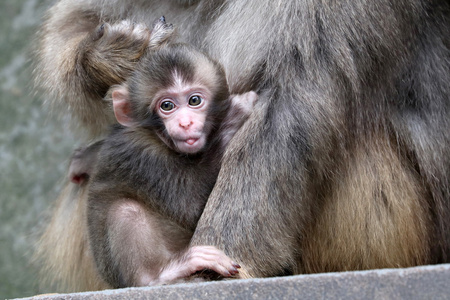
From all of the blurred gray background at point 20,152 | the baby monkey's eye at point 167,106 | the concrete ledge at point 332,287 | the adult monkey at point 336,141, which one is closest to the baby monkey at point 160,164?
the baby monkey's eye at point 167,106

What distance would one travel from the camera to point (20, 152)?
16.9 ft

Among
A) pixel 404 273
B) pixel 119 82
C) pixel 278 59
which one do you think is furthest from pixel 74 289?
pixel 404 273

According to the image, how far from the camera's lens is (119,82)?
9.80 feet

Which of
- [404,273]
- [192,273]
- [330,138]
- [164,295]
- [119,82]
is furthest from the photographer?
[119,82]

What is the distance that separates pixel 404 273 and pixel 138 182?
1049mm

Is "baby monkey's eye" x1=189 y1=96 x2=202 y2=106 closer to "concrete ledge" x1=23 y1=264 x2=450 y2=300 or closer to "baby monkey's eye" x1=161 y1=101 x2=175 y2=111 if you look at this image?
"baby monkey's eye" x1=161 y1=101 x2=175 y2=111

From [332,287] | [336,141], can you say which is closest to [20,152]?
[336,141]

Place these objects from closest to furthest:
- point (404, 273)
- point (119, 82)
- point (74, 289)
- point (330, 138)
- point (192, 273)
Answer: point (404, 273), point (192, 273), point (330, 138), point (119, 82), point (74, 289)

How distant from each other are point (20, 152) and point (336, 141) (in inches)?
126

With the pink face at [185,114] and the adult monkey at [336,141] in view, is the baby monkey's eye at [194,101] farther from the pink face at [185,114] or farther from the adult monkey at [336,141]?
the adult monkey at [336,141]

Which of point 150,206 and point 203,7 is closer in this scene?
point 150,206

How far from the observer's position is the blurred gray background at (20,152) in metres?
5.09

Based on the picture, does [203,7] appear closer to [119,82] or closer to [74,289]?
[119,82]

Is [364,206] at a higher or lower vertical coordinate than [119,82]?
lower
